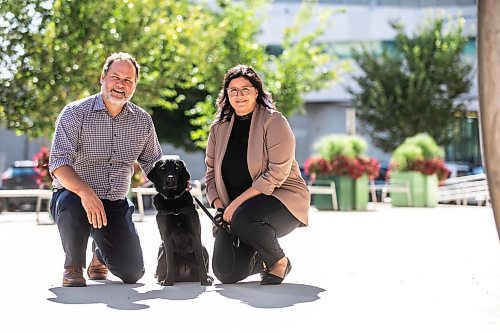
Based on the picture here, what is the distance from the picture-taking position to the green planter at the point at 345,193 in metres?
25.0

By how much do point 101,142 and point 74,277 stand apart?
1.00 metres

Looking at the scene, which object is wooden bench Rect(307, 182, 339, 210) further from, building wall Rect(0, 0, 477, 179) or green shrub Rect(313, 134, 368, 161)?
building wall Rect(0, 0, 477, 179)

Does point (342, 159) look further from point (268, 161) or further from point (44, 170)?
point (268, 161)

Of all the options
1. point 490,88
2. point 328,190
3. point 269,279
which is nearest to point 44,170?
point 328,190

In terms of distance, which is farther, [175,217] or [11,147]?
[11,147]

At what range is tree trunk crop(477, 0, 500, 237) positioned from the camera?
427 centimetres

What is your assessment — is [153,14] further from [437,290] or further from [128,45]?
[437,290]

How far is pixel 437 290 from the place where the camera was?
7605mm

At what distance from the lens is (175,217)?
759 cm

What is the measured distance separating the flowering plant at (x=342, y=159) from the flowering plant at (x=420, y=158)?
327 cm

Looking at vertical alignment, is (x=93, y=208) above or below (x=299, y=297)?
above

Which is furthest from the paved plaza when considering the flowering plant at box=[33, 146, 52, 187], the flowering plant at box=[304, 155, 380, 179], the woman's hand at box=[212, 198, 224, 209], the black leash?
the flowering plant at box=[304, 155, 380, 179]

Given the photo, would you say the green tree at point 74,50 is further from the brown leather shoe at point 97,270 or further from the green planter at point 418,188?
the brown leather shoe at point 97,270

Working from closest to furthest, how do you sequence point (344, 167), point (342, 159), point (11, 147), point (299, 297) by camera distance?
point (299, 297) → point (344, 167) → point (342, 159) → point (11, 147)
